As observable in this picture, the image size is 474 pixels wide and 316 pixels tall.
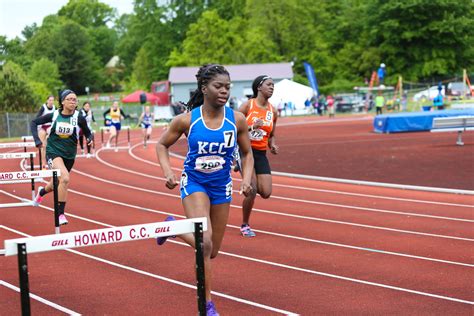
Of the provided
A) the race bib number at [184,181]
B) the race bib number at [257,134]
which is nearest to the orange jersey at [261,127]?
the race bib number at [257,134]

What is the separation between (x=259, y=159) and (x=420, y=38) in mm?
69156

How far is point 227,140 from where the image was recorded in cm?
603

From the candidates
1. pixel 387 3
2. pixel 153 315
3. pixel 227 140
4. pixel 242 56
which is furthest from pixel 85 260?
pixel 387 3

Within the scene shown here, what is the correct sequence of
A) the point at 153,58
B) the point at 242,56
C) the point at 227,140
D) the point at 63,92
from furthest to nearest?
the point at 153,58
the point at 242,56
the point at 63,92
the point at 227,140

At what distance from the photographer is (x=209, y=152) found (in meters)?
→ 6.00

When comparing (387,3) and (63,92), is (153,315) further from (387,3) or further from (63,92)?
(387,3)

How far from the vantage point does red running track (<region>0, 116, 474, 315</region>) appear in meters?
6.55

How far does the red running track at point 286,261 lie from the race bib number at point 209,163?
1225 millimetres

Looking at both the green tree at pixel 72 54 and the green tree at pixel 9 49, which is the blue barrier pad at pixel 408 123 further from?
the green tree at pixel 72 54

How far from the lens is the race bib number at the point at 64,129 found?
407 inches

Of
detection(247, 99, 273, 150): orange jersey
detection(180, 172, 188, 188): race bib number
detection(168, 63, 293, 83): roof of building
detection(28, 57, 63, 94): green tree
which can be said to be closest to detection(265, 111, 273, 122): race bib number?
detection(247, 99, 273, 150): orange jersey

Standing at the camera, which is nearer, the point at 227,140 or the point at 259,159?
the point at 227,140

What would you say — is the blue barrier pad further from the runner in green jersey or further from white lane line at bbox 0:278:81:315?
white lane line at bbox 0:278:81:315

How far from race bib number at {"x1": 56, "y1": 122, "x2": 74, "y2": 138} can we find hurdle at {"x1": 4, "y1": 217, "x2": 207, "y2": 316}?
601 centimetres
